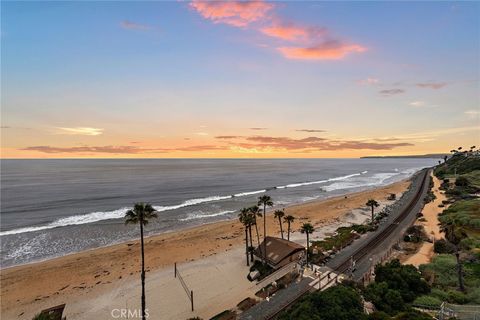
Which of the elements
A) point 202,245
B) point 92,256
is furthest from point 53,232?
point 202,245

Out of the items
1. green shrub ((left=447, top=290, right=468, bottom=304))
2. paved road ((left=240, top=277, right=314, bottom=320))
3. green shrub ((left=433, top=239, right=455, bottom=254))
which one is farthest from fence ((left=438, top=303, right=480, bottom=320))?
green shrub ((left=433, top=239, right=455, bottom=254))

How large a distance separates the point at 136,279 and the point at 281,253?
65.1 feet

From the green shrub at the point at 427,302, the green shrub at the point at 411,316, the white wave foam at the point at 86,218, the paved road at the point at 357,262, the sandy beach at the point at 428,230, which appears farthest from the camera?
the white wave foam at the point at 86,218

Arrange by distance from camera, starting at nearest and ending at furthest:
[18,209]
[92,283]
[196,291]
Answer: [196,291]
[92,283]
[18,209]

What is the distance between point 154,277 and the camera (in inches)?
1449

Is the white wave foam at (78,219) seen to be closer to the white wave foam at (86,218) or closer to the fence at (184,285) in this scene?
the white wave foam at (86,218)

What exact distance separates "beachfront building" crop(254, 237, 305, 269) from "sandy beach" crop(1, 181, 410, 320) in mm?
4082

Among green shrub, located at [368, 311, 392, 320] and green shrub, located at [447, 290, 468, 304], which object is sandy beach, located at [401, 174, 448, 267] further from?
green shrub, located at [368, 311, 392, 320]

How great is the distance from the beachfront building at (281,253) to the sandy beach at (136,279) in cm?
408

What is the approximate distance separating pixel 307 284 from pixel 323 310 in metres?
9.70

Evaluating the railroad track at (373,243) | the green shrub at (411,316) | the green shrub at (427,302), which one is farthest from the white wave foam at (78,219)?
the green shrub at (411,316)

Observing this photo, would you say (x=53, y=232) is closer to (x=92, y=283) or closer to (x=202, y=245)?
(x=92, y=283)

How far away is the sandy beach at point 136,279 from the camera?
30.2 metres

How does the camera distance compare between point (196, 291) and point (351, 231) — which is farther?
point (351, 231)
